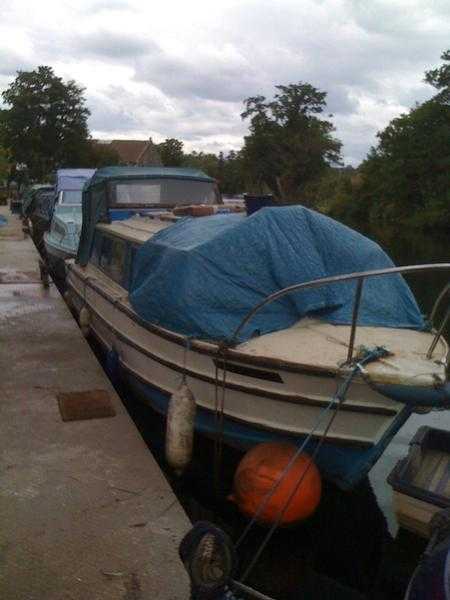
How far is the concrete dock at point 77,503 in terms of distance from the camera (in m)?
3.56

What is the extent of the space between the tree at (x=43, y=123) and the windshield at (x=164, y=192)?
46.5 meters

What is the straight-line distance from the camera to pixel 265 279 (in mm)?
5625

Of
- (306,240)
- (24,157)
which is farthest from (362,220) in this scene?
(306,240)

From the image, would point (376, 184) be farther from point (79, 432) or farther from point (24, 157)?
point (79, 432)

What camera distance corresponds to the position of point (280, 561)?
4895 mm

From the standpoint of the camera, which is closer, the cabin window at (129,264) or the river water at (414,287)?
the river water at (414,287)

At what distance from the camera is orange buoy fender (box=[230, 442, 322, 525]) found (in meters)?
4.70

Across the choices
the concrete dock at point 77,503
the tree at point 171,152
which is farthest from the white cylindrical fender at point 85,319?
the tree at point 171,152

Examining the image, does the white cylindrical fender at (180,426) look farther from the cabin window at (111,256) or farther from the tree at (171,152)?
the tree at (171,152)

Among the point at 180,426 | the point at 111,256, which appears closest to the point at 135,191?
the point at 111,256

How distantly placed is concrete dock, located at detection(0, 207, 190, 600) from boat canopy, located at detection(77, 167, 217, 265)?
3.50 m

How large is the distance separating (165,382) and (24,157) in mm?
51472

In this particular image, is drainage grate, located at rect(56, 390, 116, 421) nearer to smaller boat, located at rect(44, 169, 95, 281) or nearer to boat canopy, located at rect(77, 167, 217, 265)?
boat canopy, located at rect(77, 167, 217, 265)

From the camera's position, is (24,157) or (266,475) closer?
(266,475)
